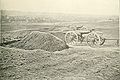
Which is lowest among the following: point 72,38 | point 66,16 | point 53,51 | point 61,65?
point 61,65

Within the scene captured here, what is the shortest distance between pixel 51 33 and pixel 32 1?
314 mm

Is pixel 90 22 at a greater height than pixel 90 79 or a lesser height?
greater

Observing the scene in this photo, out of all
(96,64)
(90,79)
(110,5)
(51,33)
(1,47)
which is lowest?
(90,79)

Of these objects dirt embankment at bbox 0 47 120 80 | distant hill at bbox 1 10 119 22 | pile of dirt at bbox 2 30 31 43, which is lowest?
dirt embankment at bbox 0 47 120 80

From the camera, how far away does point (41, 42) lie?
1470mm

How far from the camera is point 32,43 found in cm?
147

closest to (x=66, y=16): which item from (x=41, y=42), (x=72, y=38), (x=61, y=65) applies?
(x=72, y=38)

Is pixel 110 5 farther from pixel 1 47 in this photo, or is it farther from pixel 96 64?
pixel 1 47

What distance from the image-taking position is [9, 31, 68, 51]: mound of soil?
4.80 ft

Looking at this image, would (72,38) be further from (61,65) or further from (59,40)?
(61,65)

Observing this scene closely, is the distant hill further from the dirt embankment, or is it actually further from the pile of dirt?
the dirt embankment

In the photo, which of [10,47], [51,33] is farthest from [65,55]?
[10,47]

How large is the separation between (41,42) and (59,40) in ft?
0.49

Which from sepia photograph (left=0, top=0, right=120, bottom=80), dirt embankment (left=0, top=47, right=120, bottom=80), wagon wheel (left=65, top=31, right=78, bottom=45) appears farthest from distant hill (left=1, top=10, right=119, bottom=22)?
dirt embankment (left=0, top=47, right=120, bottom=80)
